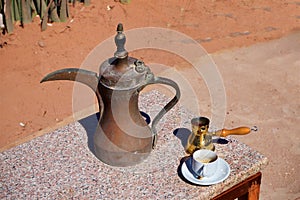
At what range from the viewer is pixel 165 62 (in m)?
4.14

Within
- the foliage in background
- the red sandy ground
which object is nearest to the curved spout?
the red sandy ground

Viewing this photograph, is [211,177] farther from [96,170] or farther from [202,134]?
[96,170]

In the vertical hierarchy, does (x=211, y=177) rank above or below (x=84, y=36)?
above

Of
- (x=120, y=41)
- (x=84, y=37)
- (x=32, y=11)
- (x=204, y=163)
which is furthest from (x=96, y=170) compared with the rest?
(x=32, y=11)

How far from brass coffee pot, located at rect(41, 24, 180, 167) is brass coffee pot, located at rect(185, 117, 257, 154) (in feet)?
0.49

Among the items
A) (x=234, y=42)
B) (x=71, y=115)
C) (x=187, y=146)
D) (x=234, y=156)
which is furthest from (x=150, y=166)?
(x=234, y=42)

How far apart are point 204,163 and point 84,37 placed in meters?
2.52

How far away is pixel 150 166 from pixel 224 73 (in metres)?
1.98

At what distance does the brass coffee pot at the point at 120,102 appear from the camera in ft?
6.52

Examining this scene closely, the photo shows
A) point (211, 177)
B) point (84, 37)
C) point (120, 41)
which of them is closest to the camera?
point (120, 41)

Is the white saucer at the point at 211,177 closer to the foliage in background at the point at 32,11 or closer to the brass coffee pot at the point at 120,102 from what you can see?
the brass coffee pot at the point at 120,102

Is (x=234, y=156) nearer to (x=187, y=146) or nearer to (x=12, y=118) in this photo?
(x=187, y=146)

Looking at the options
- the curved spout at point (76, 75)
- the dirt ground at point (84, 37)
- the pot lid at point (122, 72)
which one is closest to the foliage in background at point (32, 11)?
the dirt ground at point (84, 37)

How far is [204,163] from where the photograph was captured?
205 centimetres
